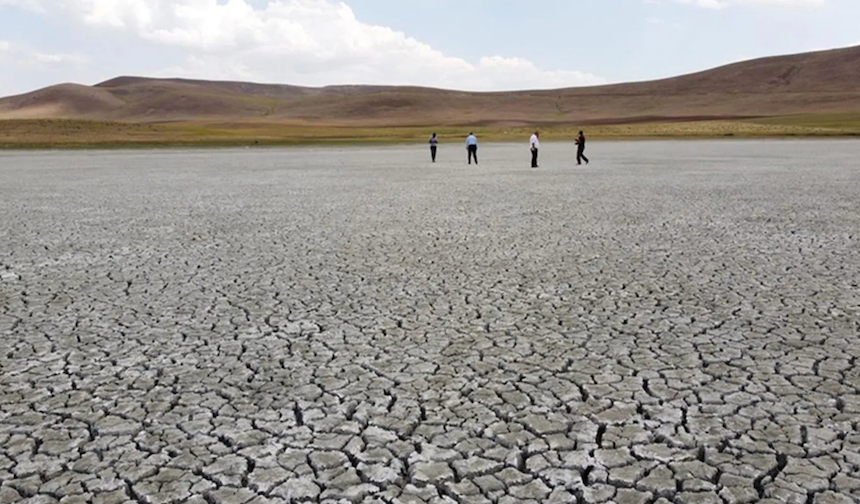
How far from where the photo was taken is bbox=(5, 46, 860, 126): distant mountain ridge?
140 meters

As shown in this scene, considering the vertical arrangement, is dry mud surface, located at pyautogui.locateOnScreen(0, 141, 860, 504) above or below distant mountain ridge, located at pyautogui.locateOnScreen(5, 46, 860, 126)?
below

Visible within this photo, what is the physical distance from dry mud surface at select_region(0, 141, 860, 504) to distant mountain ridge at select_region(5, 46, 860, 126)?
123284mm

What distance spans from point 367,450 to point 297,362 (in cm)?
163

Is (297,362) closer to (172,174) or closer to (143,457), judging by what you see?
(143,457)

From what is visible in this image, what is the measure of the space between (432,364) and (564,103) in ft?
568

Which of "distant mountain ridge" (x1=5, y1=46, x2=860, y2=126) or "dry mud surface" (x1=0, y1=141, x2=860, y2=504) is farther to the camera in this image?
"distant mountain ridge" (x1=5, y1=46, x2=860, y2=126)

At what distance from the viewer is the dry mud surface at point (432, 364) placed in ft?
12.5

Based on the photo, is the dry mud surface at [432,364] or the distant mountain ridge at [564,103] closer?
the dry mud surface at [432,364]

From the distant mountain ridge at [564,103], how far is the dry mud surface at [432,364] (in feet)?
404

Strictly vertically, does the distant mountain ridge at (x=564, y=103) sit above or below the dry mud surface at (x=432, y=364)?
above

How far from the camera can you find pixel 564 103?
172 m

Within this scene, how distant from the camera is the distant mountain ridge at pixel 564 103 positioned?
5531 inches

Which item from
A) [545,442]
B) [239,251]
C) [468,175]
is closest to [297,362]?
[545,442]

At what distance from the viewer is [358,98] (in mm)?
183750
